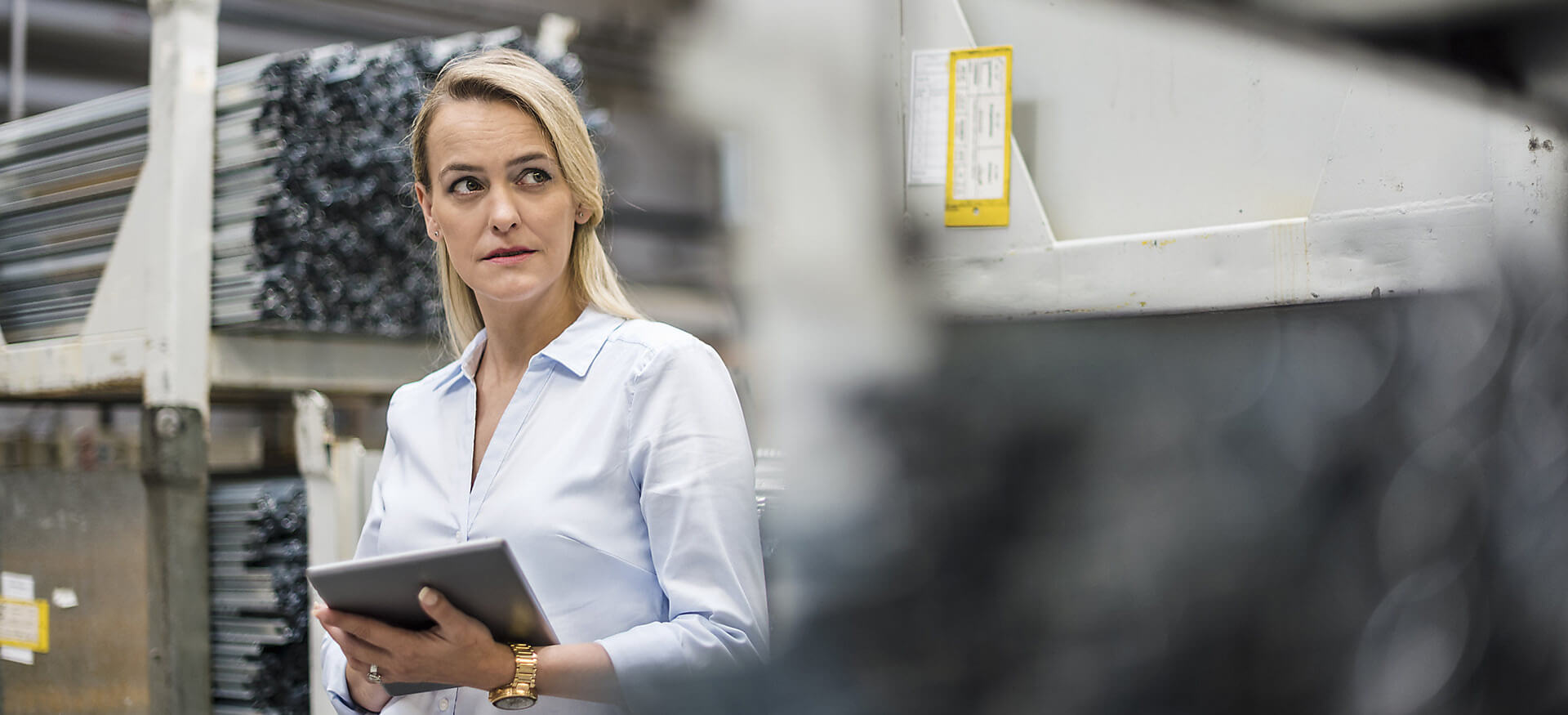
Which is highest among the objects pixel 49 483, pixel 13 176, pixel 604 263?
pixel 13 176

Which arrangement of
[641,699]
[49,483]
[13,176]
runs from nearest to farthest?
[641,699], [49,483], [13,176]

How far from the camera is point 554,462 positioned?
942mm

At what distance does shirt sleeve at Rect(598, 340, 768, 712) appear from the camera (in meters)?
0.86

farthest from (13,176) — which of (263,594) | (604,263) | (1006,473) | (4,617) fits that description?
(1006,473)

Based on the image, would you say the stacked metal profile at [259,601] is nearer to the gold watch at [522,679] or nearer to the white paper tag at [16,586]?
the white paper tag at [16,586]

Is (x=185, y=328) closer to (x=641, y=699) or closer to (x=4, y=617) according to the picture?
(x=4, y=617)

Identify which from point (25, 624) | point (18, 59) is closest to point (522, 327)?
point (25, 624)

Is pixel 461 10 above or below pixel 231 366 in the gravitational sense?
above

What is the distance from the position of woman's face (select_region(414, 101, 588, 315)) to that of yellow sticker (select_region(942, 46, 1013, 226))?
37 cm

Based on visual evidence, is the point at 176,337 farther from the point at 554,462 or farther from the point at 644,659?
the point at 644,659

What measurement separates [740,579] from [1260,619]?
0.56m

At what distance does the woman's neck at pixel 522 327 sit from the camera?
A: 3.40 ft

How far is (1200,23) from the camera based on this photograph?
16.3 inches

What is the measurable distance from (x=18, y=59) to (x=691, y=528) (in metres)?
3.15
